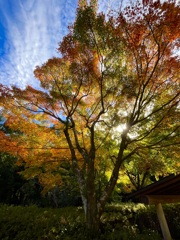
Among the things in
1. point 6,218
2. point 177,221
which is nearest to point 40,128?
point 6,218

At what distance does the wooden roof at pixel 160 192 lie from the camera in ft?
18.6

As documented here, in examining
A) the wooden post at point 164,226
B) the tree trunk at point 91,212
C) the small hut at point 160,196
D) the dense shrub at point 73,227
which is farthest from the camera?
the dense shrub at point 73,227

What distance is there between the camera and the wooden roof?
567 cm

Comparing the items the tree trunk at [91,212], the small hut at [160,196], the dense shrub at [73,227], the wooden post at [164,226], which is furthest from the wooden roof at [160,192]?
the tree trunk at [91,212]

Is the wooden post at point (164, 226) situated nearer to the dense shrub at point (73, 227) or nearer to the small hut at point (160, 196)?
the small hut at point (160, 196)

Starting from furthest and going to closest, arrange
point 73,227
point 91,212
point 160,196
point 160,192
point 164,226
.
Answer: point 73,227, point 160,196, point 164,226, point 160,192, point 91,212

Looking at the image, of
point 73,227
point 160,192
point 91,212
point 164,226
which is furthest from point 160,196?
point 73,227

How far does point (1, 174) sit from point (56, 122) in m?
12.1

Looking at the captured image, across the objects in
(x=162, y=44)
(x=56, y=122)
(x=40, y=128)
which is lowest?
(x=40, y=128)

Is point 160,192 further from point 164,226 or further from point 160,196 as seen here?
point 164,226

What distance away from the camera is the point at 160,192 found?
6.83 m

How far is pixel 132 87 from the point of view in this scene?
7789 millimetres

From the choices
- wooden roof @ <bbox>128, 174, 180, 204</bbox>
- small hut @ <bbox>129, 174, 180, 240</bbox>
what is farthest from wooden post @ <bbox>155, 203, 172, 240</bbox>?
wooden roof @ <bbox>128, 174, 180, 204</bbox>

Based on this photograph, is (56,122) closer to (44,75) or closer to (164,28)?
(44,75)
